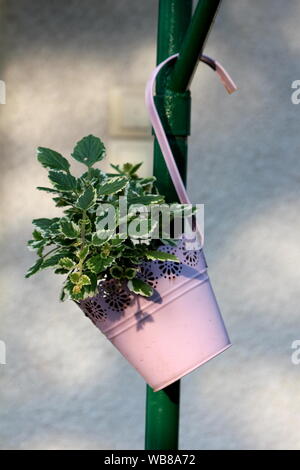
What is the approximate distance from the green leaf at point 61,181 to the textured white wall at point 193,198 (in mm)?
1331

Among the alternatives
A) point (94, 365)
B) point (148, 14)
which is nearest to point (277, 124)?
point (148, 14)

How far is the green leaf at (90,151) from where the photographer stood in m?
1.69

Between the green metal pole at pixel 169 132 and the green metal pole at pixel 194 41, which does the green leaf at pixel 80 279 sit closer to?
the green metal pole at pixel 169 132

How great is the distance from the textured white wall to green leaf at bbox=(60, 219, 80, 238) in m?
1.38

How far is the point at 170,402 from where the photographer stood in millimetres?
1764

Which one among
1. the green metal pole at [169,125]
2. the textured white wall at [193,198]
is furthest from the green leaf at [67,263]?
the textured white wall at [193,198]

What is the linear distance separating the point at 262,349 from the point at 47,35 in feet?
4.10

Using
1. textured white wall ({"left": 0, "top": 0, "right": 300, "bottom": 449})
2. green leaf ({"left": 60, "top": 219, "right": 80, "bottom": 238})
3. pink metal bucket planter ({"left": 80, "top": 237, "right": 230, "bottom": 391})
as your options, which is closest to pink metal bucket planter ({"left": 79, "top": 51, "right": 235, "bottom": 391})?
pink metal bucket planter ({"left": 80, "top": 237, "right": 230, "bottom": 391})

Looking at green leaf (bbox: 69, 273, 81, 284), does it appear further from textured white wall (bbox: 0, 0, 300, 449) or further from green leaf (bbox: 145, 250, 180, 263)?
textured white wall (bbox: 0, 0, 300, 449)

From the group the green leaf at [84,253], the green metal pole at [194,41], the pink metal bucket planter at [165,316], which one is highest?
the green metal pole at [194,41]

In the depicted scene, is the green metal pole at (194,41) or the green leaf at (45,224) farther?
the green leaf at (45,224)

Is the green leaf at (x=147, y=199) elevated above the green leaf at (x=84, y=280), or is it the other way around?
the green leaf at (x=147, y=199)

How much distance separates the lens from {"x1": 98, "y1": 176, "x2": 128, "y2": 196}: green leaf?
64.7 inches

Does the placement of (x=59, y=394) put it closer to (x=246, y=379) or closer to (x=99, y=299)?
(x=246, y=379)
